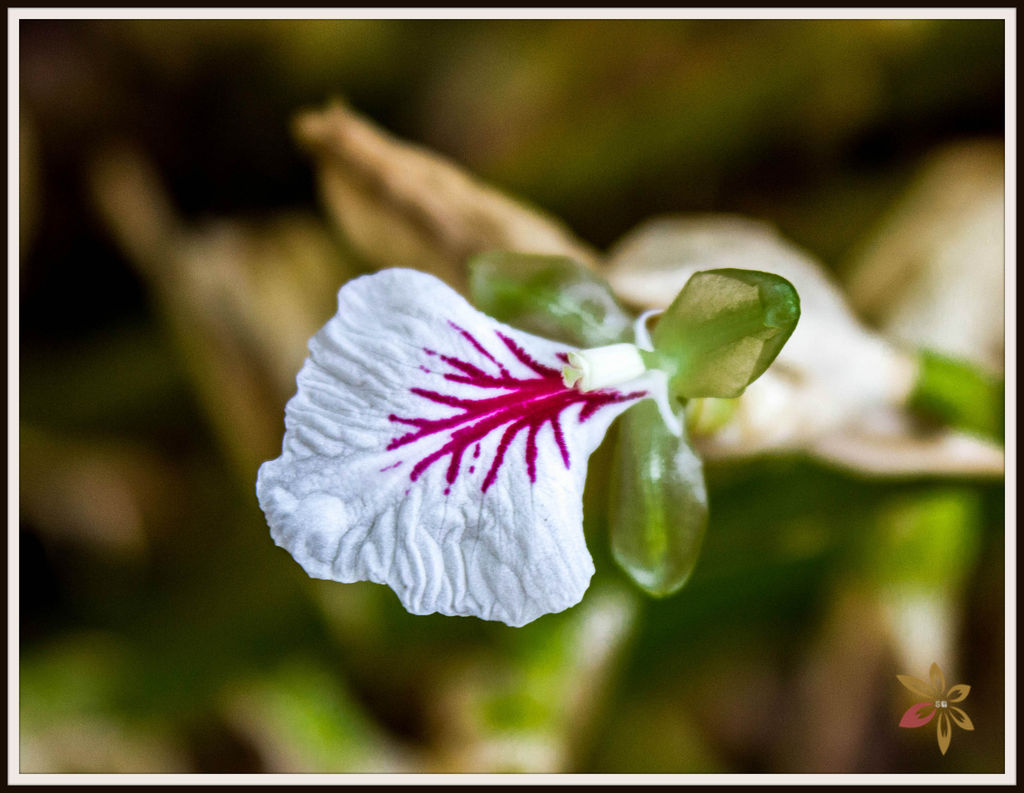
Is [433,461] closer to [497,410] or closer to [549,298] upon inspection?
[497,410]

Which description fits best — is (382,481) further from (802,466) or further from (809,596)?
(809,596)

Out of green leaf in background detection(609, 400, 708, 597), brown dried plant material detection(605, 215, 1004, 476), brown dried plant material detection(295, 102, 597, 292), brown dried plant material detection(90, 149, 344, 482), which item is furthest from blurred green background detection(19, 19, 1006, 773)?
green leaf in background detection(609, 400, 708, 597)

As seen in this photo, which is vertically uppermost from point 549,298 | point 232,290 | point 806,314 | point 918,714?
point 549,298

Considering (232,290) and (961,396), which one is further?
(232,290)

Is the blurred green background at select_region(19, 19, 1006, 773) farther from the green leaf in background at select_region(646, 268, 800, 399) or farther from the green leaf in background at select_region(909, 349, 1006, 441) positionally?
the green leaf in background at select_region(646, 268, 800, 399)

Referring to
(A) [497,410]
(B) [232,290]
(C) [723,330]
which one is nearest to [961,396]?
(C) [723,330]

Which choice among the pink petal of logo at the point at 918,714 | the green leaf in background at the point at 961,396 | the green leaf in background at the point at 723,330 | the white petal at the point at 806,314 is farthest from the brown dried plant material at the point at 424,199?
the pink petal of logo at the point at 918,714
